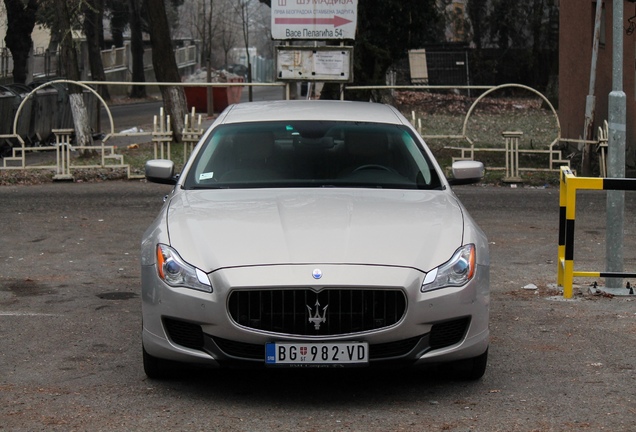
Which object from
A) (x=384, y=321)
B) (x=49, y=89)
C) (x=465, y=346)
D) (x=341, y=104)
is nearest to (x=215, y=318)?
(x=384, y=321)

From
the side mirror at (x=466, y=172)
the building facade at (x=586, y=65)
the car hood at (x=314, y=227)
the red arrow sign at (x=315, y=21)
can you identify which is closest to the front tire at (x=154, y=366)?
the car hood at (x=314, y=227)

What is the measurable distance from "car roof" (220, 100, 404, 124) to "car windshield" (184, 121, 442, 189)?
0.08 metres

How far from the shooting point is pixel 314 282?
559 cm

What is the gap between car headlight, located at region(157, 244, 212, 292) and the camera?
18.7ft

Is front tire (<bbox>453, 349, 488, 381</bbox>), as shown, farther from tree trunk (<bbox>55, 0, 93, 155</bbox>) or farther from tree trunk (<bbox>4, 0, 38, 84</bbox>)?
tree trunk (<bbox>4, 0, 38, 84</bbox>)

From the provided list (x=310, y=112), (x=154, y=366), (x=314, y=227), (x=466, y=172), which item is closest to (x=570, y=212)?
(x=466, y=172)

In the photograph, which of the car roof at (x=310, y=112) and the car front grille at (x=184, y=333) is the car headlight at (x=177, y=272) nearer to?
the car front grille at (x=184, y=333)

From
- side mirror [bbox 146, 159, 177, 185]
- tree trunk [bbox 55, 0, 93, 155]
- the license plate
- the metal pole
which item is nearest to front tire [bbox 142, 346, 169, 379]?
the license plate

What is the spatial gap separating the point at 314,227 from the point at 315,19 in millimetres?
12468

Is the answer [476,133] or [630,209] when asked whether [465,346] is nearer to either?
[630,209]

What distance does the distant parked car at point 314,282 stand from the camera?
562 centimetres

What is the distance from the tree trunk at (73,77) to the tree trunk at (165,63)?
244 centimetres

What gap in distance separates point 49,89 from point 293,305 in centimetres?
2253

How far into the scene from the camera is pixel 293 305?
18.4 ft
